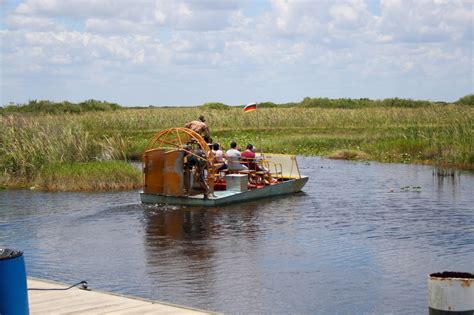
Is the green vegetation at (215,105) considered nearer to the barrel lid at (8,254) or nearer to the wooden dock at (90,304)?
the wooden dock at (90,304)

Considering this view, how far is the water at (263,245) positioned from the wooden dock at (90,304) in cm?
217

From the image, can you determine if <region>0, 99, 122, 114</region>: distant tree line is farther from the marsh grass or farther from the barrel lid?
the barrel lid

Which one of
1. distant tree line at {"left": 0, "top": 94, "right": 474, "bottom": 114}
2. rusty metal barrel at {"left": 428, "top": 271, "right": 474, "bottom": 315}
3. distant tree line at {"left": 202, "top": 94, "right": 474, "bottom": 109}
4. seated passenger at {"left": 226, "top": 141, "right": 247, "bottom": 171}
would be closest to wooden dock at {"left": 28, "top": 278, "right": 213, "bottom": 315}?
rusty metal barrel at {"left": 428, "top": 271, "right": 474, "bottom": 315}

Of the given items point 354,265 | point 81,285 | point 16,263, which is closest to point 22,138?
point 354,265

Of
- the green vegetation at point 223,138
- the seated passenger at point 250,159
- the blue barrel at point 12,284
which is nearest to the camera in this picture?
the blue barrel at point 12,284

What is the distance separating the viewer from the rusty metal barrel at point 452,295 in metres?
9.52

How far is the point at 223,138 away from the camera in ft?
156

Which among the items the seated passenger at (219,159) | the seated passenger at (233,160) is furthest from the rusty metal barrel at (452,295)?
the seated passenger at (233,160)

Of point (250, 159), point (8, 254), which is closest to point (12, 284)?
point (8, 254)

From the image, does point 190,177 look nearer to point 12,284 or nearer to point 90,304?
point 90,304

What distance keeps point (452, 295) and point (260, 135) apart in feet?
134

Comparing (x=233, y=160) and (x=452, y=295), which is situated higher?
(x=233, y=160)

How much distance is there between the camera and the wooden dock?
391 inches

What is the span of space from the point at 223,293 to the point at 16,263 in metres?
5.61
